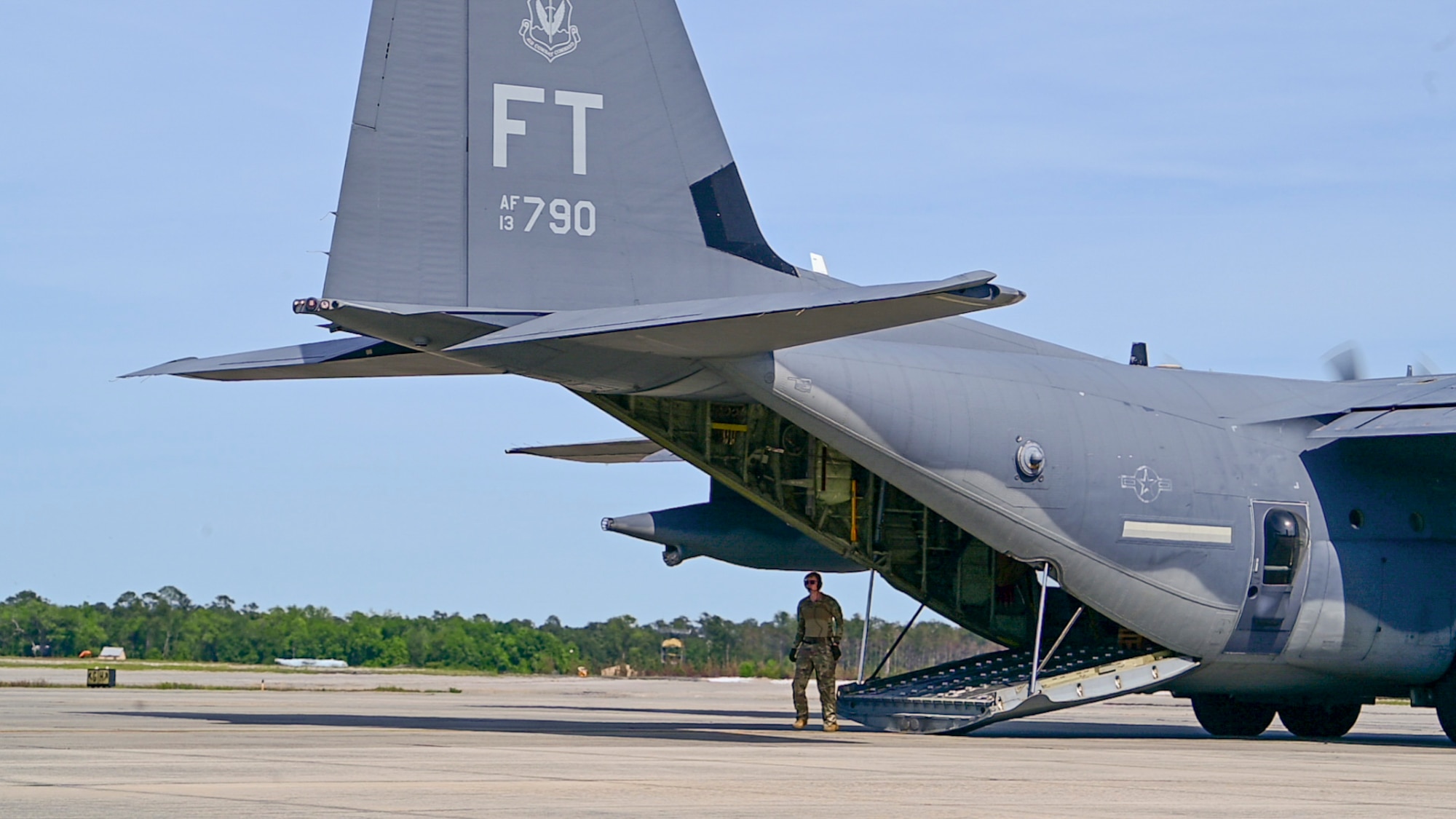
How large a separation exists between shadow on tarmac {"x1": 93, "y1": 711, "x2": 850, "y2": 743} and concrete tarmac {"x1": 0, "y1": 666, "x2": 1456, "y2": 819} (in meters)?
0.06

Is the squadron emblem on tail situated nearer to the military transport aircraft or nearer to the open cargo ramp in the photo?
the military transport aircraft

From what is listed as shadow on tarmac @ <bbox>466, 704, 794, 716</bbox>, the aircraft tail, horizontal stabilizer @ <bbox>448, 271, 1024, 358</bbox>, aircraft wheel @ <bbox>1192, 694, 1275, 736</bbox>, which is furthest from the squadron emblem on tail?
aircraft wheel @ <bbox>1192, 694, 1275, 736</bbox>

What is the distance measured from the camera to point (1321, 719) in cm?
1991

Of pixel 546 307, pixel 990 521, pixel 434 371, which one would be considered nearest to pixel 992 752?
pixel 990 521

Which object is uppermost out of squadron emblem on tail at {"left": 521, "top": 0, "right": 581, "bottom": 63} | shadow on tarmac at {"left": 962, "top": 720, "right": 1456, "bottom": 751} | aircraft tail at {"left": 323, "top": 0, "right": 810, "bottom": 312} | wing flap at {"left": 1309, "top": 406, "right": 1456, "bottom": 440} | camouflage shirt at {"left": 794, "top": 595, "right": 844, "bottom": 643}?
squadron emblem on tail at {"left": 521, "top": 0, "right": 581, "bottom": 63}

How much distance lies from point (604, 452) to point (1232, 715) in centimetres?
920

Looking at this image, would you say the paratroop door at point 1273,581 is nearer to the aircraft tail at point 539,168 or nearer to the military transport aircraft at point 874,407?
the military transport aircraft at point 874,407

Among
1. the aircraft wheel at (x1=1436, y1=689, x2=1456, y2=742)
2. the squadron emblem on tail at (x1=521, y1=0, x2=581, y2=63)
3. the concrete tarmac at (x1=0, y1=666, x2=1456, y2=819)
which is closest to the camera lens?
the concrete tarmac at (x1=0, y1=666, x2=1456, y2=819)

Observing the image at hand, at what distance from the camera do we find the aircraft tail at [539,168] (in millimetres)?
13602

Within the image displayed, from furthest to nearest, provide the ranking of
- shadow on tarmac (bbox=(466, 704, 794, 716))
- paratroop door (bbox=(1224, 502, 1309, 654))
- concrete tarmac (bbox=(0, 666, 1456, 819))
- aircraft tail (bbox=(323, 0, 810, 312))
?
shadow on tarmac (bbox=(466, 704, 794, 716))
paratroop door (bbox=(1224, 502, 1309, 654))
aircraft tail (bbox=(323, 0, 810, 312))
concrete tarmac (bbox=(0, 666, 1456, 819))

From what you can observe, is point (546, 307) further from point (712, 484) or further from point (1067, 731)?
point (1067, 731)

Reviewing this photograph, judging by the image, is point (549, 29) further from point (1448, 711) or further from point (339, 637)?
point (339, 637)

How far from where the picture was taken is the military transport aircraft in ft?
44.9

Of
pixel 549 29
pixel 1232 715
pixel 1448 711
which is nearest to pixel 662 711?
pixel 1232 715
